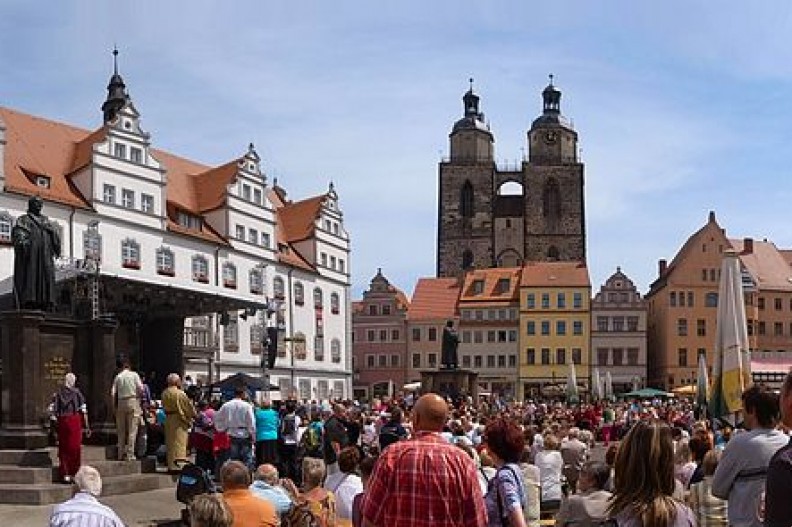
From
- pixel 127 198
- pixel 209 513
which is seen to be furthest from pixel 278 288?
pixel 209 513

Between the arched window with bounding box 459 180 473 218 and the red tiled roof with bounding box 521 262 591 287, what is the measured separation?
2381 cm

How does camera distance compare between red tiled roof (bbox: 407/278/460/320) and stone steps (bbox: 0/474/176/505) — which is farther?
red tiled roof (bbox: 407/278/460/320)

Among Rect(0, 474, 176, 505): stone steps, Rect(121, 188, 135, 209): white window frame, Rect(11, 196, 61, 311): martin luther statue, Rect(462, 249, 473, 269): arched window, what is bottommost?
Rect(0, 474, 176, 505): stone steps

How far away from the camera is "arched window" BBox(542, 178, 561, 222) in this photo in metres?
109

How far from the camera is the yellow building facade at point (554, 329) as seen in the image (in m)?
83.9

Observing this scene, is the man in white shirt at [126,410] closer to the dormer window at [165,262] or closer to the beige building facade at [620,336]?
the dormer window at [165,262]

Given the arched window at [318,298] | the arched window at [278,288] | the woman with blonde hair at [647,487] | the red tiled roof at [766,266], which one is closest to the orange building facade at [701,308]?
the red tiled roof at [766,266]

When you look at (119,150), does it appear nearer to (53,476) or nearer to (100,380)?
(100,380)

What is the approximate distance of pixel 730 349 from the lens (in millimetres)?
13352

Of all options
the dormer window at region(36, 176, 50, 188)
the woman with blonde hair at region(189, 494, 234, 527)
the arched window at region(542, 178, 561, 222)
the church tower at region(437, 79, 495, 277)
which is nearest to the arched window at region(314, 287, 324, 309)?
the dormer window at region(36, 176, 50, 188)

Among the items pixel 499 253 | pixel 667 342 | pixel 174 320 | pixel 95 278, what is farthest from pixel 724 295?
Answer: pixel 499 253

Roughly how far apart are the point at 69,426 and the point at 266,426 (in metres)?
4.50

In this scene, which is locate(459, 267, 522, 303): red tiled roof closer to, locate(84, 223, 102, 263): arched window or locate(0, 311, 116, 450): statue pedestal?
locate(84, 223, 102, 263): arched window

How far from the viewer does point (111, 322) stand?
17688 millimetres
